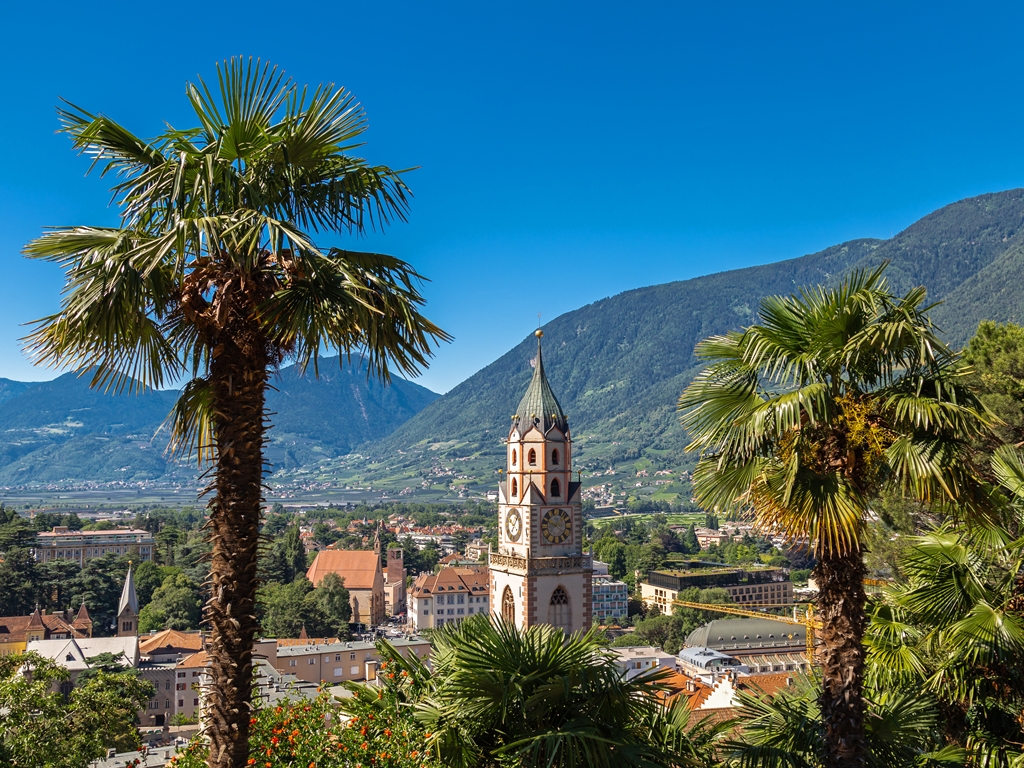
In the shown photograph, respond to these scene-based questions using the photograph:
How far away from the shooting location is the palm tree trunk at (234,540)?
203 inches

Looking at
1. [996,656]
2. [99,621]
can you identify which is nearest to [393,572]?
[99,621]

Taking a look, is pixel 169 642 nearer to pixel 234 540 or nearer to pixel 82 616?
pixel 82 616

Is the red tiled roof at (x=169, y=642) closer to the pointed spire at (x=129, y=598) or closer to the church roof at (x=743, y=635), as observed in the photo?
the pointed spire at (x=129, y=598)

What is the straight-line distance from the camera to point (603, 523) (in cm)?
16888

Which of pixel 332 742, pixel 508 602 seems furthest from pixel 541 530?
pixel 332 742

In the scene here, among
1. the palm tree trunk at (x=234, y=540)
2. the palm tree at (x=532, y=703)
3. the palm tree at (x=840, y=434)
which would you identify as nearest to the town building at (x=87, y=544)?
the palm tree at (x=532, y=703)

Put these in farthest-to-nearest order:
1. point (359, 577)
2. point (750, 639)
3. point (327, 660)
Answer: point (359, 577)
point (750, 639)
point (327, 660)

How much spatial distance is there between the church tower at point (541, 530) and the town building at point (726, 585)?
5381 cm

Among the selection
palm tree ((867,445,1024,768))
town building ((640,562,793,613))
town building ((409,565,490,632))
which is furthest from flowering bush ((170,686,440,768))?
town building ((640,562,793,613))

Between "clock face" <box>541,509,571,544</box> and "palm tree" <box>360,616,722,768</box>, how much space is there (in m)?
25.0

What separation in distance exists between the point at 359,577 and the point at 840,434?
269 ft

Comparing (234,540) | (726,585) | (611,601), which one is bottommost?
(611,601)

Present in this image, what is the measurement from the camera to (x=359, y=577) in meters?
84.6

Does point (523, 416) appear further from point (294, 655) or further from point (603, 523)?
point (603, 523)
